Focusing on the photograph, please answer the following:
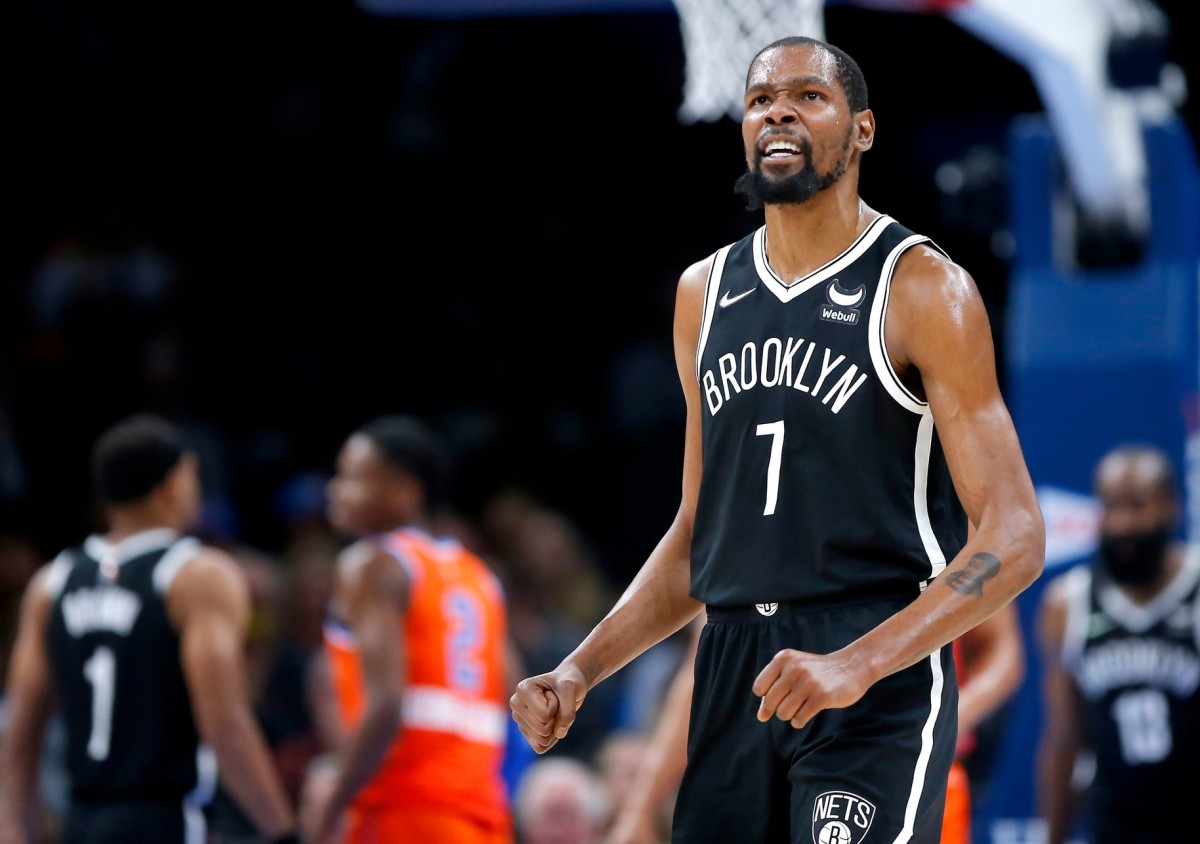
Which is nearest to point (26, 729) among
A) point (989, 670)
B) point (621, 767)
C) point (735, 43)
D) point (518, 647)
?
point (621, 767)

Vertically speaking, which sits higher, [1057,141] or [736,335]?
[1057,141]

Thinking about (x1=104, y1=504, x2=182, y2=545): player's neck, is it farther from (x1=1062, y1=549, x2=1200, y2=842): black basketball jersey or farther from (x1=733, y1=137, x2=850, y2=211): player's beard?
(x1=1062, y1=549, x2=1200, y2=842): black basketball jersey

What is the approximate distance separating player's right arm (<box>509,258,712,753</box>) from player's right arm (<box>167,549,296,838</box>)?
225 cm

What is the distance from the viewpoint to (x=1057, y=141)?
354 inches

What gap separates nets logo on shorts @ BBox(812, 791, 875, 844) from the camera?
3.42 metres

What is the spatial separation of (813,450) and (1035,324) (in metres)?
5.46

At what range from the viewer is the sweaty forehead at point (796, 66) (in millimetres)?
3680

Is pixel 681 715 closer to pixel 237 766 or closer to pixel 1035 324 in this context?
pixel 237 766

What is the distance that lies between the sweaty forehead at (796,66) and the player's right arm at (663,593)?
50cm

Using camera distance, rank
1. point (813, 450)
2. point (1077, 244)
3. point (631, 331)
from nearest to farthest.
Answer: point (813, 450) < point (1077, 244) < point (631, 331)

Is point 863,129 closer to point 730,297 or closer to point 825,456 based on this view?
point 730,297

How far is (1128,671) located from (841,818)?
3.70 metres

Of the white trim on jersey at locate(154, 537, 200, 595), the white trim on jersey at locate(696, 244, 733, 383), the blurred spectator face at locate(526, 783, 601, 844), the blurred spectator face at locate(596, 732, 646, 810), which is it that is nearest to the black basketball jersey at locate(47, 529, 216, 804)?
the white trim on jersey at locate(154, 537, 200, 595)

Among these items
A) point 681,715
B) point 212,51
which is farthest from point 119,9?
point 681,715
